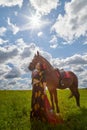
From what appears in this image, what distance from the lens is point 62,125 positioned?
48.0 feet

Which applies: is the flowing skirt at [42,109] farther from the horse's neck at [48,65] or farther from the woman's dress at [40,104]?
the horse's neck at [48,65]

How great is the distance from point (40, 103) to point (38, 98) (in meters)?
0.29

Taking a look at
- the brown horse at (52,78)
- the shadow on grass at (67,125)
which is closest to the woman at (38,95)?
the shadow on grass at (67,125)

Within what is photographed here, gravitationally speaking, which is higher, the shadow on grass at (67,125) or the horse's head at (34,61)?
the horse's head at (34,61)

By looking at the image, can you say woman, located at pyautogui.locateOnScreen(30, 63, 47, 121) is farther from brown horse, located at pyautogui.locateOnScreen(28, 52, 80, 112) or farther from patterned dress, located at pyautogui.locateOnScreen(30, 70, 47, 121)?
brown horse, located at pyautogui.locateOnScreen(28, 52, 80, 112)

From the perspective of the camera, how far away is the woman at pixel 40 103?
14.8 meters

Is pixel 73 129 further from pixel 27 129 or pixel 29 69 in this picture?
pixel 29 69

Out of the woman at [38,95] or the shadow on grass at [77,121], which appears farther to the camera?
the woman at [38,95]

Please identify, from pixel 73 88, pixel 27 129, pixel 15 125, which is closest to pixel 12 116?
pixel 15 125

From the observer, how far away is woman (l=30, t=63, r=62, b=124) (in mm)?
14781

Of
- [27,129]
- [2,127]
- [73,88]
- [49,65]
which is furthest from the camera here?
[73,88]

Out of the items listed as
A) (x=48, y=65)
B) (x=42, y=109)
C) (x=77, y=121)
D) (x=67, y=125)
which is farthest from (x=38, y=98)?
(x=48, y=65)

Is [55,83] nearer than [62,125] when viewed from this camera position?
No

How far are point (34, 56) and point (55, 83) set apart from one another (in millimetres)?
2619
